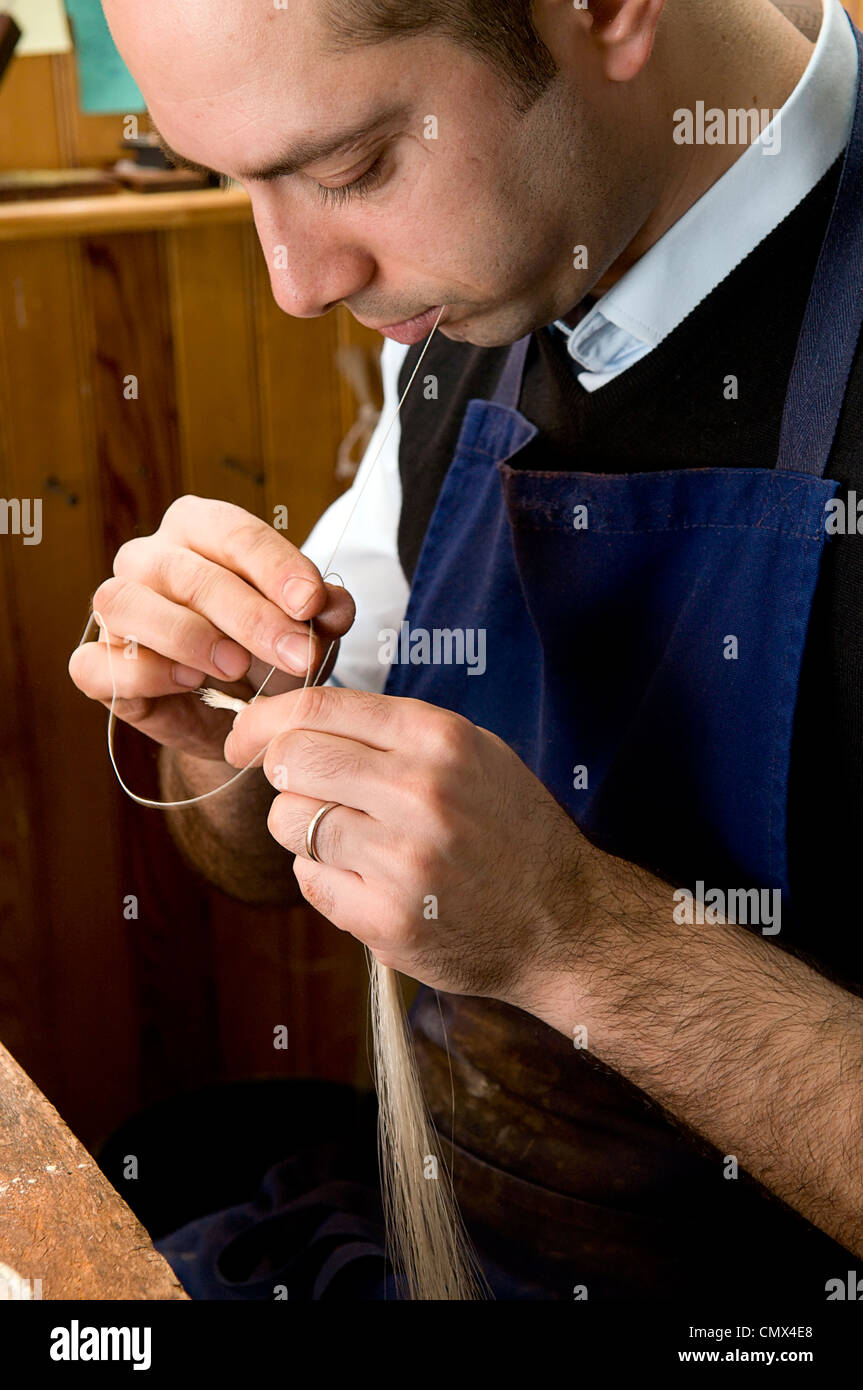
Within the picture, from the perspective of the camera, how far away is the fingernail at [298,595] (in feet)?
2.85

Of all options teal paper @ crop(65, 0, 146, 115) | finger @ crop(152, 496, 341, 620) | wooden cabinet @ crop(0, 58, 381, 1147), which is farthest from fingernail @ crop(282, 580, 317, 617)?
teal paper @ crop(65, 0, 146, 115)

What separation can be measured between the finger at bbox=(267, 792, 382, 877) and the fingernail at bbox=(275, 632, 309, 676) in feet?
0.39

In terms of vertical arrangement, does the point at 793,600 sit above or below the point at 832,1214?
above

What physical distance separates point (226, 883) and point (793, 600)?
2.22 feet

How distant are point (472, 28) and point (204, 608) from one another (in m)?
0.42

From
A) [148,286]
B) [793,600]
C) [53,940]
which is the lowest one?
[53,940]

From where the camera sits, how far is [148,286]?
1.65 meters

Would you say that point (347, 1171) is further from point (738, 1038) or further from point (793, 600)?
point (793, 600)

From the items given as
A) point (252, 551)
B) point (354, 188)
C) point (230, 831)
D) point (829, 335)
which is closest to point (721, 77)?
point (829, 335)

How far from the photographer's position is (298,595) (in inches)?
34.3

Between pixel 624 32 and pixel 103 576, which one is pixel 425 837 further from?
pixel 103 576

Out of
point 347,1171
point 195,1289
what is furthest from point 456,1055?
point 195,1289

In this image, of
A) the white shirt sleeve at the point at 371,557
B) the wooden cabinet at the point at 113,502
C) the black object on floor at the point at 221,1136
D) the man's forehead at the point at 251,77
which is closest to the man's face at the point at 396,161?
the man's forehead at the point at 251,77

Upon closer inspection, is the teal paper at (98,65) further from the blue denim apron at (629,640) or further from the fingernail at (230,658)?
the fingernail at (230,658)
